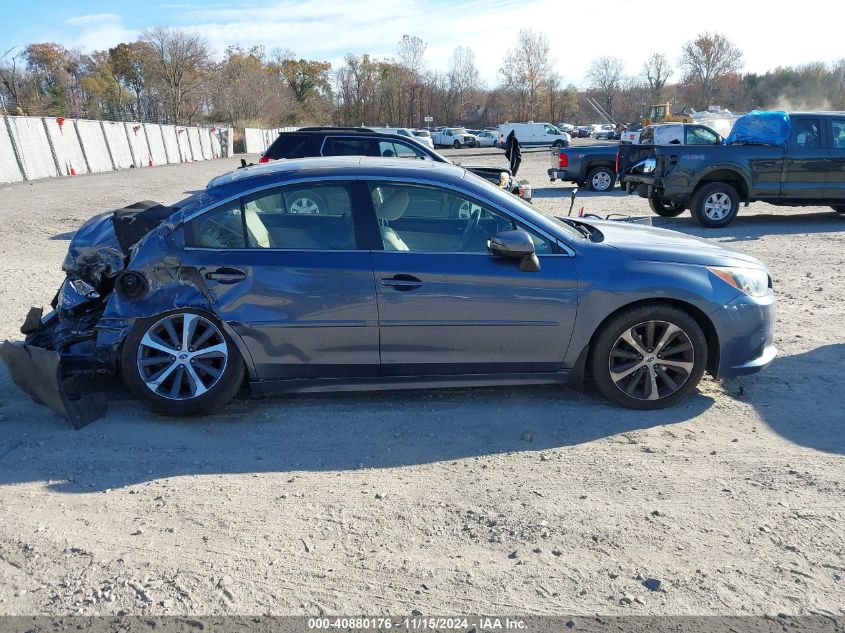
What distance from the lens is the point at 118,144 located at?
35.4 meters

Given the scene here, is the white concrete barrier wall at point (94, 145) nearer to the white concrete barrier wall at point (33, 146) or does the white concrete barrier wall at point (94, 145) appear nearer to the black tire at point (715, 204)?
the white concrete barrier wall at point (33, 146)

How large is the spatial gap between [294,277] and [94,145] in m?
33.3

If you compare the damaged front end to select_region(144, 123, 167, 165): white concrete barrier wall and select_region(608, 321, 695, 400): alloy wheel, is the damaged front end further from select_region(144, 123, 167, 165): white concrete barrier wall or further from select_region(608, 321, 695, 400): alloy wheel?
select_region(144, 123, 167, 165): white concrete barrier wall

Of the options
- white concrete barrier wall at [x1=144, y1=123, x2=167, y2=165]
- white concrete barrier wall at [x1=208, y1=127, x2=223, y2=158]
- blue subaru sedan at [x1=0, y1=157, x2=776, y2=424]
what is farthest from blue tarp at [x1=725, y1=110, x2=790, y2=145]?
white concrete barrier wall at [x1=208, y1=127, x2=223, y2=158]

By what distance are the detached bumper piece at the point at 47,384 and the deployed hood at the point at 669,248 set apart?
12.0 feet

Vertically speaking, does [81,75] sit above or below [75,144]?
above

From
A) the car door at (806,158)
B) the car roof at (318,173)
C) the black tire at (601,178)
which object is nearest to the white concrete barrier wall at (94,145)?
the black tire at (601,178)

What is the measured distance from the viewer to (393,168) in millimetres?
4504

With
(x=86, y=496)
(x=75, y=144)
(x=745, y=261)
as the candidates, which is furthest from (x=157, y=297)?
(x=75, y=144)

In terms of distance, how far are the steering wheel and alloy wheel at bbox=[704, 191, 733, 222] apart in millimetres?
9589

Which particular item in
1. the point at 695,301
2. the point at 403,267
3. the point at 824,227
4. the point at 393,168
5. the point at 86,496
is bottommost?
the point at 824,227

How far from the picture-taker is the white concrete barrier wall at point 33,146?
2558cm

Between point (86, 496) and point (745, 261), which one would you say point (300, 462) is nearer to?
point (86, 496)

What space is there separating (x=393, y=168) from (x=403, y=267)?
760 millimetres
